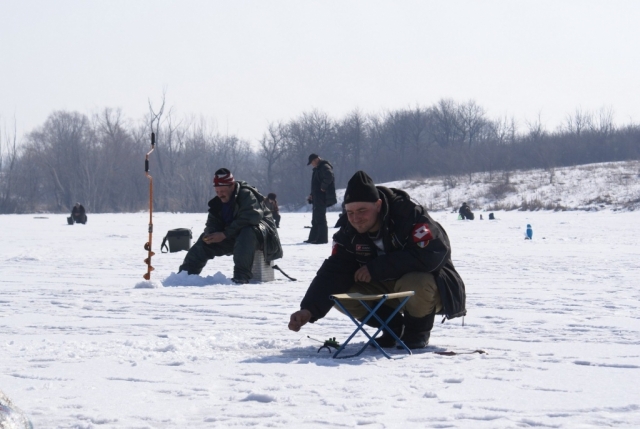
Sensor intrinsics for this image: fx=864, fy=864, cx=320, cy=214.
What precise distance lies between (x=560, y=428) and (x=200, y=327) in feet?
10.9

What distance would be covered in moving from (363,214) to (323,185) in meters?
9.90

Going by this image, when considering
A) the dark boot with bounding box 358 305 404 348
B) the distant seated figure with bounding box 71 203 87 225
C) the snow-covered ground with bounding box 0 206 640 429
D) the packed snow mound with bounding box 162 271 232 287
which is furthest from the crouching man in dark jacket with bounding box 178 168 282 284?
the distant seated figure with bounding box 71 203 87 225

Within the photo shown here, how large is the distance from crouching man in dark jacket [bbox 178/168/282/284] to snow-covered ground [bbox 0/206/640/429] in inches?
11.7

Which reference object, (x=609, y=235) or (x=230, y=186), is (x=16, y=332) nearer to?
(x=230, y=186)

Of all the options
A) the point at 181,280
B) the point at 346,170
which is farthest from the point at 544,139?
the point at 181,280

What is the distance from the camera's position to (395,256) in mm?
4766

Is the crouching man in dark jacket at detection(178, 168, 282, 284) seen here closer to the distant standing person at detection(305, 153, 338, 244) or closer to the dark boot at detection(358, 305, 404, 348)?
the dark boot at detection(358, 305, 404, 348)

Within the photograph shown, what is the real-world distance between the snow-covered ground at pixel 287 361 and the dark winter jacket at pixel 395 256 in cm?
36

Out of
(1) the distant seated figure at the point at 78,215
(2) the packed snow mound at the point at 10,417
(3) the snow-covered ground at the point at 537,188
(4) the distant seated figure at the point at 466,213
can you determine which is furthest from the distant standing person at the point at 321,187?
(3) the snow-covered ground at the point at 537,188

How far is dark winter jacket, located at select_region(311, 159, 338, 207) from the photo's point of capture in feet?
47.8

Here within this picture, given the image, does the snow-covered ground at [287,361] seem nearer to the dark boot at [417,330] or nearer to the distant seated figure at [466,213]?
the dark boot at [417,330]

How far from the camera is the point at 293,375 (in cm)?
440

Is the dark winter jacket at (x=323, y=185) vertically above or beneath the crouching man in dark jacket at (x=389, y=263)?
above

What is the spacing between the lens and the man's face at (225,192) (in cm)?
846
